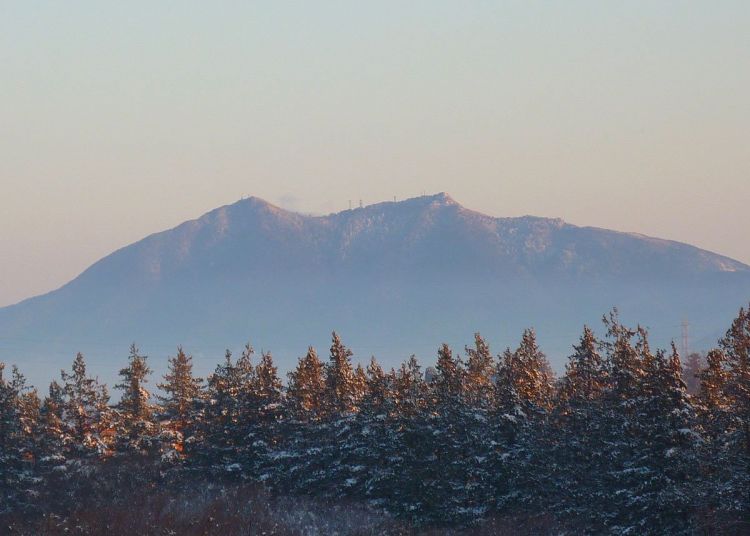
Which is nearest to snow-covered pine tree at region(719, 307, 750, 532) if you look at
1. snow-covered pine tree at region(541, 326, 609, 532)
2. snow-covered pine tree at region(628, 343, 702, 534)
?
snow-covered pine tree at region(628, 343, 702, 534)

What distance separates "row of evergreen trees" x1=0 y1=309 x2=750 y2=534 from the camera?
4147cm

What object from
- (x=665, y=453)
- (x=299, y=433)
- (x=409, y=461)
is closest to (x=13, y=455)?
(x=299, y=433)

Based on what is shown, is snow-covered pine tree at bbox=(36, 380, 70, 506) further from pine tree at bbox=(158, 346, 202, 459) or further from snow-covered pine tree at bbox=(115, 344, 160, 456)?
pine tree at bbox=(158, 346, 202, 459)

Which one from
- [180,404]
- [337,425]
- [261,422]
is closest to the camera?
[337,425]

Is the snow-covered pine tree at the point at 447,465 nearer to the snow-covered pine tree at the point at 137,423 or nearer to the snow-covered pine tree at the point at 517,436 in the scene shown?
the snow-covered pine tree at the point at 517,436

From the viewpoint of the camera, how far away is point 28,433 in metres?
66.9

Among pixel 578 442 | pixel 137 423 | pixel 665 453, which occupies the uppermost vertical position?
pixel 665 453

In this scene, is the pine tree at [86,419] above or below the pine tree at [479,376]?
below

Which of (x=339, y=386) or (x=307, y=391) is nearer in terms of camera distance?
(x=339, y=386)

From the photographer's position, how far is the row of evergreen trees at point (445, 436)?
41.5m

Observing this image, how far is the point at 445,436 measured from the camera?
54000mm

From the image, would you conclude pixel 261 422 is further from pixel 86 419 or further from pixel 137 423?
pixel 86 419

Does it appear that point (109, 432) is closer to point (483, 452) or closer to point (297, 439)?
point (297, 439)

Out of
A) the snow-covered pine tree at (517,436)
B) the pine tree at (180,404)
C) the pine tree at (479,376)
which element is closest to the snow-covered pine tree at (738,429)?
the snow-covered pine tree at (517,436)
